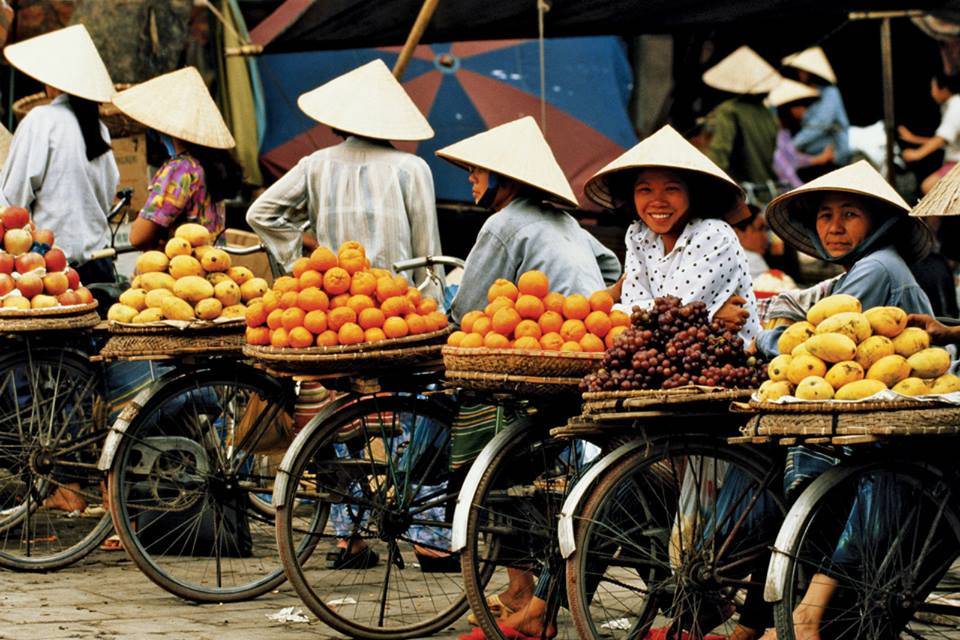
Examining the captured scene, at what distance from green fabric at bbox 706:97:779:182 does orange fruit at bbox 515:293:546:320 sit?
7435 mm

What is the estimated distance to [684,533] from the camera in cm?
488

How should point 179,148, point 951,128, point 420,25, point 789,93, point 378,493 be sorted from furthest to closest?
point 789,93, point 951,128, point 420,25, point 179,148, point 378,493

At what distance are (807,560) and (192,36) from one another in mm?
7402

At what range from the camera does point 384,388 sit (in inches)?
231

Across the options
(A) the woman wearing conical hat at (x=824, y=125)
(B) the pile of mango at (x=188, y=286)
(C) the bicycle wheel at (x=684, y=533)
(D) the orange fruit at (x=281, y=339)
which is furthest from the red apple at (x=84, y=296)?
(A) the woman wearing conical hat at (x=824, y=125)

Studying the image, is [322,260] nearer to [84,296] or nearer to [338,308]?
[338,308]

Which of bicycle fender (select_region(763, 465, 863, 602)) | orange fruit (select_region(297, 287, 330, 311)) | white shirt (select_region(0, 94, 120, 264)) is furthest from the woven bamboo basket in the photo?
bicycle fender (select_region(763, 465, 863, 602))

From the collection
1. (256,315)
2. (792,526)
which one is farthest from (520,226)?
(792,526)

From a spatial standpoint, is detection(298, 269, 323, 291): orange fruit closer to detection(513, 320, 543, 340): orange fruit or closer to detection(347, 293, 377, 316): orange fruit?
detection(347, 293, 377, 316): orange fruit

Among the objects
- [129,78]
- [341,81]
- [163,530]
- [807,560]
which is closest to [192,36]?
[129,78]

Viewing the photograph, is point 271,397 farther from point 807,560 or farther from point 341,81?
point 807,560

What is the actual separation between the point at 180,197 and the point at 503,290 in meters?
2.63

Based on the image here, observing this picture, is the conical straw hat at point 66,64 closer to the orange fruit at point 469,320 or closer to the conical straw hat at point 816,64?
the orange fruit at point 469,320

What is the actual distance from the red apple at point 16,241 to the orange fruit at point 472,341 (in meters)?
2.57
